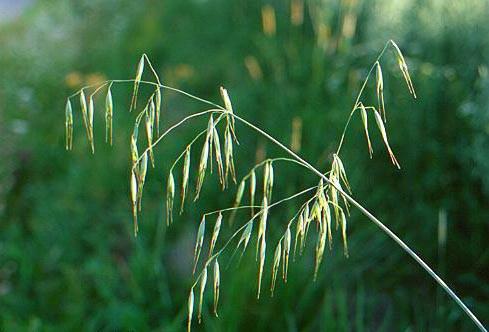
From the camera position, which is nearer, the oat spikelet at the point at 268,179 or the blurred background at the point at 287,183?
the oat spikelet at the point at 268,179

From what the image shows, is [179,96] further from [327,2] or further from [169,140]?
[327,2]

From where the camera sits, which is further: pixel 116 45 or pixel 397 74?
pixel 116 45

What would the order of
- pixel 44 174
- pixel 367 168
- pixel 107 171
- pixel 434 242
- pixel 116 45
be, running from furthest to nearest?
pixel 116 45 → pixel 44 174 → pixel 107 171 → pixel 367 168 → pixel 434 242

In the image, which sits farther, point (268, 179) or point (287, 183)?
point (287, 183)

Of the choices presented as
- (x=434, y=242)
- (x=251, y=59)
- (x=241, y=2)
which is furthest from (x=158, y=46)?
(x=434, y=242)

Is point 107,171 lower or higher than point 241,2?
lower

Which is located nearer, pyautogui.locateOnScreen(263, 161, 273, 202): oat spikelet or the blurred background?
pyautogui.locateOnScreen(263, 161, 273, 202): oat spikelet

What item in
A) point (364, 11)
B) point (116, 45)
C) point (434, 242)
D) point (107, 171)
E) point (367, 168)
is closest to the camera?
point (434, 242)

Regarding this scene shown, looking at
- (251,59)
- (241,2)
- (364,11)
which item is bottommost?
(251,59)
